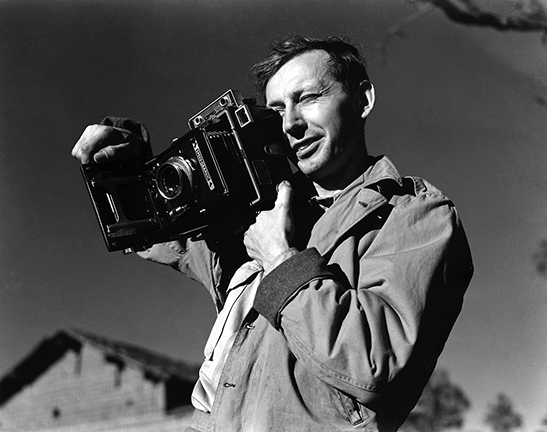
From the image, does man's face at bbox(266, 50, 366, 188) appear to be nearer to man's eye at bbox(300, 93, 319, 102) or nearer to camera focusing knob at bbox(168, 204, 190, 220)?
man's eye at bbox(300, 93, 319, 102)

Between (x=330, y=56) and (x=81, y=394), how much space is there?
8.42 metres

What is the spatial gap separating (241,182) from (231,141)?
5.7 inches

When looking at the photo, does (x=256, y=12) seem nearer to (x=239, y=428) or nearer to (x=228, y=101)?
(x=228, y=101)

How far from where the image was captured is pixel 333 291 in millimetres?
1756

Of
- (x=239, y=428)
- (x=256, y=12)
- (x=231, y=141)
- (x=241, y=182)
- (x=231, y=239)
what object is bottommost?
(x=239, y=428)

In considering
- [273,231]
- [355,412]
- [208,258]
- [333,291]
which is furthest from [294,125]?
[355,412]

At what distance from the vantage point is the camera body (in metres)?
2.19

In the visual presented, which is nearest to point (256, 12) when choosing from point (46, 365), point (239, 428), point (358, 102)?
point (358, 102)

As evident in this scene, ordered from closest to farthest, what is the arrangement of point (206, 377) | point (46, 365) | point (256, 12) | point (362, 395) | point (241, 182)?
1. point (362, 395)
2. point (206, 377)
3. point (241, 182)
4. point (256, 12)
5. point (46, 365)

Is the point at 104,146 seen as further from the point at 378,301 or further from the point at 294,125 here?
the point at 378,301

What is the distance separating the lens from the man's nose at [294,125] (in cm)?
229

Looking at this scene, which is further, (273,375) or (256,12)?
(256,12)

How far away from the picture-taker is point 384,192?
209 cm

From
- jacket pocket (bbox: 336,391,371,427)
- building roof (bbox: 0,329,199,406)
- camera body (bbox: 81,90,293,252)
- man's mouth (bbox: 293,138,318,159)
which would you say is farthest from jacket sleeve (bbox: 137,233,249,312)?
building roof (bbox: 0,329,199,406)
